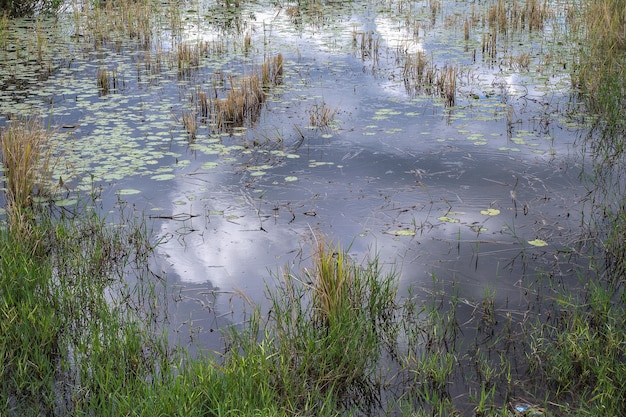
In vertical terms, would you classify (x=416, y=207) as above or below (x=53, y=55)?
below

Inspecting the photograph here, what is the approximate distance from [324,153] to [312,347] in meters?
3.21

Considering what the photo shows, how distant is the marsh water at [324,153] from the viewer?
14.1 ft

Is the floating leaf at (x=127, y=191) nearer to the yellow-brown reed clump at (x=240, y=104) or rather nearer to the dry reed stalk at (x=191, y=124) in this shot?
the dry reed stalk at (x=191, y=124)

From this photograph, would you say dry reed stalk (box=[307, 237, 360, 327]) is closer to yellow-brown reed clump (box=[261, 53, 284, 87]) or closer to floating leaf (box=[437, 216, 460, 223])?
floating leaf (box=[437, 216, 460, 223])

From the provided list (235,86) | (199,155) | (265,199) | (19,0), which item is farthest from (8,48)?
(265,199)

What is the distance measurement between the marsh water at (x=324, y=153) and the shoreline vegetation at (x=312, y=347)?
0.68 feet

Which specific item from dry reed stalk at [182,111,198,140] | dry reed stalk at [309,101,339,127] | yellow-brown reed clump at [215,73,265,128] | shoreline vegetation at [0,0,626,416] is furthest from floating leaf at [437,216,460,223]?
yellow-brown reed clump at [215,73,265,128]

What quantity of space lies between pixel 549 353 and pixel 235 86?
571 centimetres

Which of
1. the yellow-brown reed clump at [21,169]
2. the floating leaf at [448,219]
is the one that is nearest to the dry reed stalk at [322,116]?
the floating leaf at [448,219]

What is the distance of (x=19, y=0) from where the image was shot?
12922mm

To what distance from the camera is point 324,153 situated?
623 cm

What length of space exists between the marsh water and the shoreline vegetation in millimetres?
206

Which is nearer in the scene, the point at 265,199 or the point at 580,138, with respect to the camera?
the point at 265,199

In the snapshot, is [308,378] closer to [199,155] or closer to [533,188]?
[533,188]
